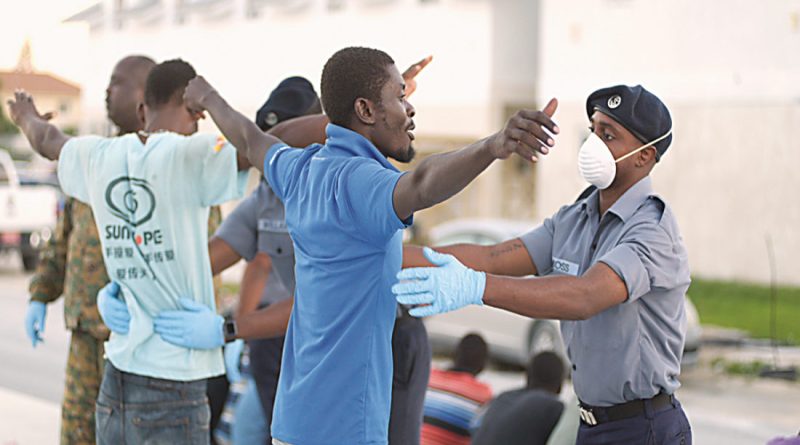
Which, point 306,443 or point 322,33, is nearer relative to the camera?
point 306,443

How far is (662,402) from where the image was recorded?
3518 millimetres

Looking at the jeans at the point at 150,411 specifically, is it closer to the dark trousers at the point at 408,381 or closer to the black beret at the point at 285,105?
the dark trousers at the point at 408,381

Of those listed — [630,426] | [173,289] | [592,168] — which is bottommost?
[630,426]

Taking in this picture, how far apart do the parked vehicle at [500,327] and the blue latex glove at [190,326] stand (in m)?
6.41

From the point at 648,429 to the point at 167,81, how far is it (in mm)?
1942

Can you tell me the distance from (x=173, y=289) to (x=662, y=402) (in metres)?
1.60

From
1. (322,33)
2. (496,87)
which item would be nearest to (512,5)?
(496,87)

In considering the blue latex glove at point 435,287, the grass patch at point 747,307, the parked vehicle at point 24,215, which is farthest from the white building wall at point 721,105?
the blue latex glove at point 435,287

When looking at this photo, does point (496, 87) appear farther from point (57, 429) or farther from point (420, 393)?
point (420, 393)

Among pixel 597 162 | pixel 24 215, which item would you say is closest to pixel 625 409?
pixel 597 162

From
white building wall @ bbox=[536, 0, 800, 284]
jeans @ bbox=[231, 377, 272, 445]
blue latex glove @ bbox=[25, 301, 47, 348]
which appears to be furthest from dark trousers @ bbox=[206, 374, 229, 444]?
white building wall @ bbox=[536, 0, 800, 284]

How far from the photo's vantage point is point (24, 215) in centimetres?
1952

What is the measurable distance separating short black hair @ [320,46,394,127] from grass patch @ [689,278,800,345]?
1016cm

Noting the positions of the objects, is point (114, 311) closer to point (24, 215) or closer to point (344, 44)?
point (24, 215)
